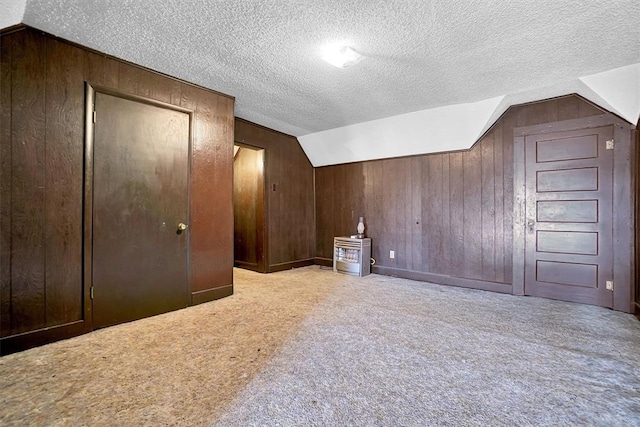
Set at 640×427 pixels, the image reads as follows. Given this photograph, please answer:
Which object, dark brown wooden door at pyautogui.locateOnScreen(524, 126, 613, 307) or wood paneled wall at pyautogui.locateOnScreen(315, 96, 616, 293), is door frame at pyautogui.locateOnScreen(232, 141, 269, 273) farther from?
dark brown wooden door at pyautogui.locateOnScreen(524, 126, 613, 307)

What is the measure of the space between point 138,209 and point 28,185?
2.56 ft

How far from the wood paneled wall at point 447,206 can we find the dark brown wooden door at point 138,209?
117 inches

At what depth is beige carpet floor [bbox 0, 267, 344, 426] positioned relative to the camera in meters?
1.51

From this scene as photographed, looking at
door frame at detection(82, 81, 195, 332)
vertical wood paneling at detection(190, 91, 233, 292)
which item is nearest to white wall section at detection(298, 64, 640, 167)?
vertical wood paneling at detection(190, 91, 233, 292)

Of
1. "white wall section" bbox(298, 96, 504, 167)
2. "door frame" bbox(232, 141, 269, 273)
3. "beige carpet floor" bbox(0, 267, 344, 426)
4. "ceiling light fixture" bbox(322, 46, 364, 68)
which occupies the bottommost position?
"beige carpet floor" bbox(0, 267, 344, 426)

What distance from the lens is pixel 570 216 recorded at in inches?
132

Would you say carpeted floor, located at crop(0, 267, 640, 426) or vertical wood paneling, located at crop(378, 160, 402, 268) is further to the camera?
vertical wood paneling, located at crop(378, 160, 402, 268)

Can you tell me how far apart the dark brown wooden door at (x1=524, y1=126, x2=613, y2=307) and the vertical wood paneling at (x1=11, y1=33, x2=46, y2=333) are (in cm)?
493

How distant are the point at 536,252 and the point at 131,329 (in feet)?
14.6

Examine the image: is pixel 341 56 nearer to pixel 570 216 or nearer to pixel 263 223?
pixel 263 223

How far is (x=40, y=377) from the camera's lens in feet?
5.98

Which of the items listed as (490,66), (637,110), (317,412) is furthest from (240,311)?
(637,110)

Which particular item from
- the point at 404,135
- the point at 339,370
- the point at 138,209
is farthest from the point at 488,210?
the point at 138,209

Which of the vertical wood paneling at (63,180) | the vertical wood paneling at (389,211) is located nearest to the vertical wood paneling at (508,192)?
the vertical wood paneling at (389,211)
